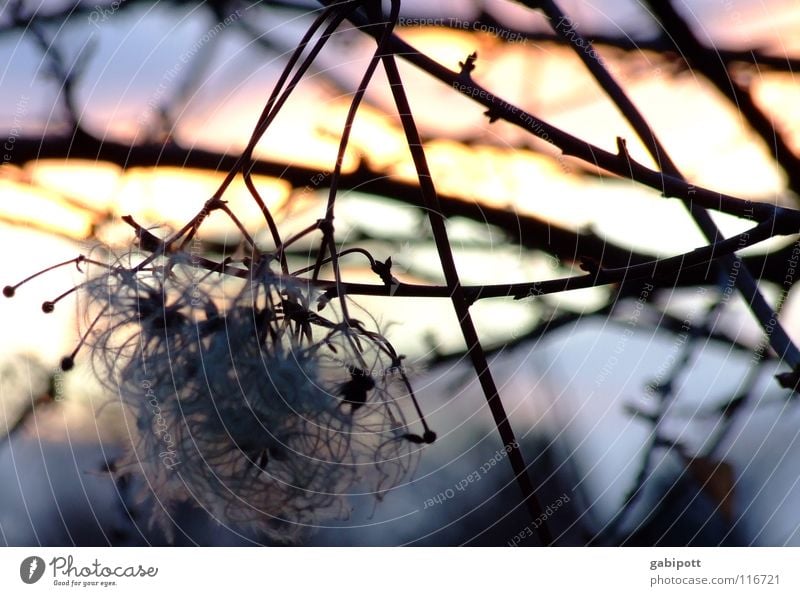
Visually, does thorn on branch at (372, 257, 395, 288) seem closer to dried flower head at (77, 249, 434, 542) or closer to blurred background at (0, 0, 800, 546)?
dried flower head at (77, 249, 434, 542)

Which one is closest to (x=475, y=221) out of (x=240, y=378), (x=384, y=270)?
(x=384, y=270)

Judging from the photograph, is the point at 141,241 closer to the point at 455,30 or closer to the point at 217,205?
the point at 217,205

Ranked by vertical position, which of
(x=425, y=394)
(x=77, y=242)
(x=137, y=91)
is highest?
(x=137, y=91)

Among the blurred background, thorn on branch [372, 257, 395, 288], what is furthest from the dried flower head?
the blurred background

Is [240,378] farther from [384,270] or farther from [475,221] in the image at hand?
[475,221]

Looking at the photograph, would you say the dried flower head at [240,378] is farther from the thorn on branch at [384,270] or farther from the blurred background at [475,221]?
the blurred background at [475,221]

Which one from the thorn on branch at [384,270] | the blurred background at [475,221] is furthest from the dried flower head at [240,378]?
the blurred background at [475,221]

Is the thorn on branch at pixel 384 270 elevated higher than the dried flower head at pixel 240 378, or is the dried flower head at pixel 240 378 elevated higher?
the thorn on branch at pixel 384 270

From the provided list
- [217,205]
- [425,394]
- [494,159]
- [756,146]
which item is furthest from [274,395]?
[756,146]
